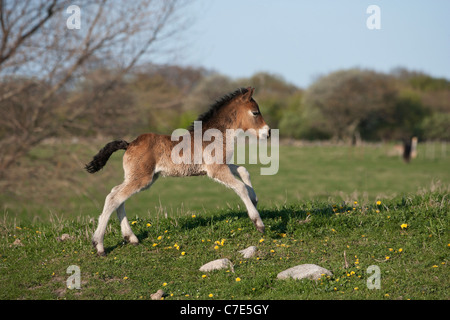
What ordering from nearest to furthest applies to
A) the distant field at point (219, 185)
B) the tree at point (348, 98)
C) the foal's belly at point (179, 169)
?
the foal's belly at point (179, 169) < the distant field at point (219, 185) < the tree at point (348, 98)

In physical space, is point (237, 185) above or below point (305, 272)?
above

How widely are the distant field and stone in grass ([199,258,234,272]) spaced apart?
2161 mm

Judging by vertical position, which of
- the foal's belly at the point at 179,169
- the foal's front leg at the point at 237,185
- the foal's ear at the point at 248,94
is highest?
the foal's ear at the point at 248,94

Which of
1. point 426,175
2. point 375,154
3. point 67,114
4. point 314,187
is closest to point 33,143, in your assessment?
point 67,114

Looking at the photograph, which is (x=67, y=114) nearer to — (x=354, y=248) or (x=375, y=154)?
(x=354, y=248)

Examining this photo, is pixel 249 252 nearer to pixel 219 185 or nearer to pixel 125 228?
pixel 125 228

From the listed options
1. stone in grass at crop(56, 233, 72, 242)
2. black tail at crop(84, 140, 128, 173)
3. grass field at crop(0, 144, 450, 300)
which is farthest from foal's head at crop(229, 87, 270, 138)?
stone in grass at crop(56, 233, 72, 242)

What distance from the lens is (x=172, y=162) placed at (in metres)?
7.91

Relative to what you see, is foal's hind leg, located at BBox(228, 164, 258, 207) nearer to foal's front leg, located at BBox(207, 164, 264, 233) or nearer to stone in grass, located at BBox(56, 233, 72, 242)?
foal's front leg, located at BBox(207, 164, 264, 233)

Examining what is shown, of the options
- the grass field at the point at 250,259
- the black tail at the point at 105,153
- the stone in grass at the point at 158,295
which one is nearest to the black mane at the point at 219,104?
the black tail at the point at 105,153

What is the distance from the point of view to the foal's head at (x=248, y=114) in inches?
323

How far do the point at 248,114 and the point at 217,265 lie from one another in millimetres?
2746

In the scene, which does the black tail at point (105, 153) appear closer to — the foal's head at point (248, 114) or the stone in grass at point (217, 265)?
the foal's head at point (248, 114)

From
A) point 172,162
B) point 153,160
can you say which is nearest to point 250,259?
point 172,162
